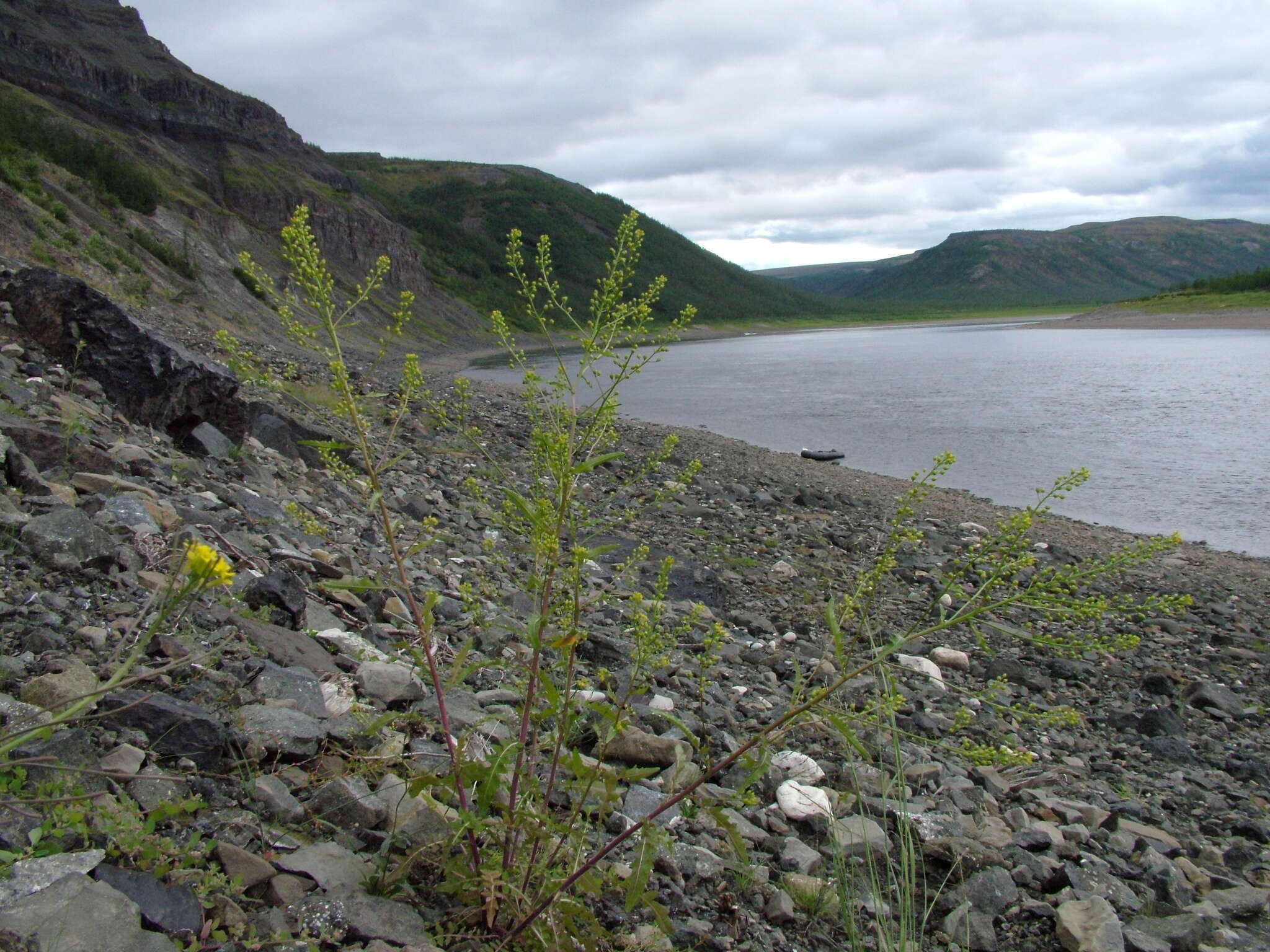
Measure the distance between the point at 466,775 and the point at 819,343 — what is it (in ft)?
302

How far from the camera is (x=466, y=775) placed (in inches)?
87.0

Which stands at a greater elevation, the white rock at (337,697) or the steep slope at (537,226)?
the steep slope at (537,226)

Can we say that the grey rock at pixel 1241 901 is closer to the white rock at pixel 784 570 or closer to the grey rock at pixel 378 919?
the grey rock at pixel 378 919

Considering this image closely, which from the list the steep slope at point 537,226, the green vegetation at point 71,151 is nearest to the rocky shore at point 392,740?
the green vegetation at point 71,151

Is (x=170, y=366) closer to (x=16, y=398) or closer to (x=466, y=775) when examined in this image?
(x=16, y=398)

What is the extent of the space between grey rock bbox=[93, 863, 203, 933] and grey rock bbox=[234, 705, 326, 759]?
2.47 feet

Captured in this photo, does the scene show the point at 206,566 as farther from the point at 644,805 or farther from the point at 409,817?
the point at 644,805

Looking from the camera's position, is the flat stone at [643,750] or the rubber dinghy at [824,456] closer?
the flat stone at [643,750]

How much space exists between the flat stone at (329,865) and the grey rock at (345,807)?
0.50 feet

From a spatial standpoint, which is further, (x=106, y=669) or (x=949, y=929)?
(x=949, y=929)

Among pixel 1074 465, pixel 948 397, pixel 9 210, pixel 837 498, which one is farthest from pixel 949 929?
pixel 948 397

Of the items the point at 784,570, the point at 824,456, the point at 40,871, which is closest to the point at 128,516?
the point at 40,871

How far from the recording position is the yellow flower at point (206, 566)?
4.54 ft

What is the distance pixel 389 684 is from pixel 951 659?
16.5ft
